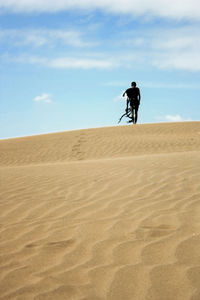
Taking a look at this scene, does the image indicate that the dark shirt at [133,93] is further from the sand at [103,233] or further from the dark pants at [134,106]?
the sand at [103,233]

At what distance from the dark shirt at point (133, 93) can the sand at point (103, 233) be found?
10232 millimetres

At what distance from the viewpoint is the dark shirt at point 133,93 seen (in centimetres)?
1766

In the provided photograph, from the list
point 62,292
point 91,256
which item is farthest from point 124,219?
point 62,292

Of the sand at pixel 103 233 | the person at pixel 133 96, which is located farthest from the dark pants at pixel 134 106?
the sand at pixel 103 233

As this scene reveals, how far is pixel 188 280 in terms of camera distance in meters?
2.45

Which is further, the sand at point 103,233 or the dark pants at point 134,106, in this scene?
the dark pants at point 134,106

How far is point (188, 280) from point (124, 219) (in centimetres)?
157

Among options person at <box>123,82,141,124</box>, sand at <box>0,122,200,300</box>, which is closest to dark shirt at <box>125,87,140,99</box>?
person at <box>123,82,141,124</box>

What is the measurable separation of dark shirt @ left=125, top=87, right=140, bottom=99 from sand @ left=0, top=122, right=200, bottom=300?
→ 33.6 feet

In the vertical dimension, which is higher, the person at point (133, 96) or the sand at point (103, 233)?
the person at point (133, 96)

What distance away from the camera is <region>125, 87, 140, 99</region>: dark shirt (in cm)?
1766

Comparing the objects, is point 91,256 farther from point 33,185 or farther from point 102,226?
point 33,185

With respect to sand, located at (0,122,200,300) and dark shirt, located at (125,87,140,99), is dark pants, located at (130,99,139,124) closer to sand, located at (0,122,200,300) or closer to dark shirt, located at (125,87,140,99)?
dark shirt, located at (125,87,140,99)

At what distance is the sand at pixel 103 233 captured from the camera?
2.46 meters
